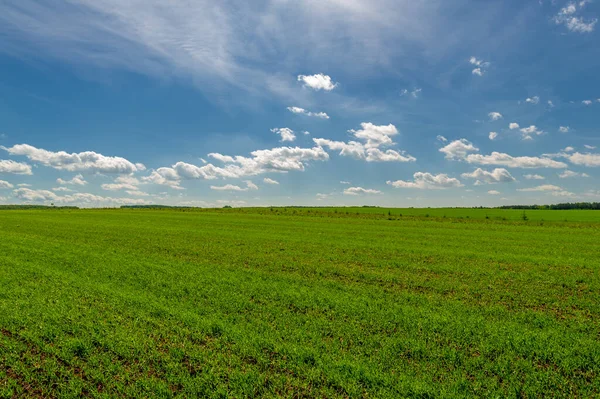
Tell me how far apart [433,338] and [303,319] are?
124 inches

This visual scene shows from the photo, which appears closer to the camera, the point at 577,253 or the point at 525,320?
the point at 525,320

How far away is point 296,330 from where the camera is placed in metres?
7.78

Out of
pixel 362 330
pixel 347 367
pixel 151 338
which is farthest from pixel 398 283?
pixel 151 338

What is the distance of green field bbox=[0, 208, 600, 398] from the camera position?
5.76m

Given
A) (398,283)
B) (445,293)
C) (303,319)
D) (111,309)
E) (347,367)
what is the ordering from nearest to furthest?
(347,367) → (303,319) → (111,309) → (445,293) → (398,283)

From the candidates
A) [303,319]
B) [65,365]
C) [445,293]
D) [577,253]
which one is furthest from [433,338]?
[577,253]

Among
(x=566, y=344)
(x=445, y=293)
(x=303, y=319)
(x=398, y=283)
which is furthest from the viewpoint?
(x=398, y=283)

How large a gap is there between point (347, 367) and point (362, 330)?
1.83 m

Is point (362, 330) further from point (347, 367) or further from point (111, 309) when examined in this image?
point (111, 309)

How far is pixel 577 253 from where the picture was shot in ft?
65.1

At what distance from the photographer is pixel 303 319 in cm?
852

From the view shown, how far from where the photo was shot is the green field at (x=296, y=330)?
18.9ft

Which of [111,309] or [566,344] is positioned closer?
[566,344]

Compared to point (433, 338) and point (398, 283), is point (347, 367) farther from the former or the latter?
point (398, 283)
